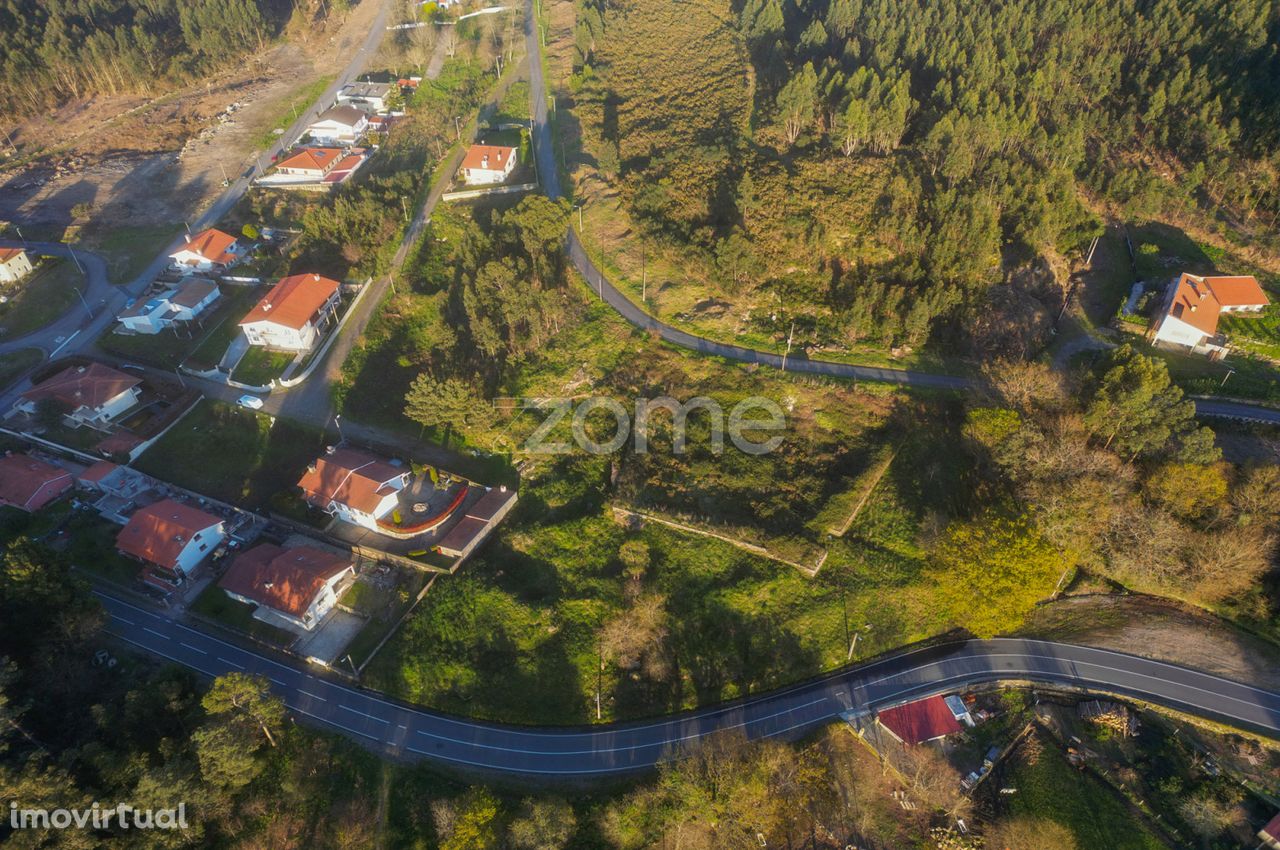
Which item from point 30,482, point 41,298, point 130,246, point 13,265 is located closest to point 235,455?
point 30,482

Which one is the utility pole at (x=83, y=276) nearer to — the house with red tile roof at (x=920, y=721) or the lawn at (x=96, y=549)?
the lawn at (x=96, y=549)

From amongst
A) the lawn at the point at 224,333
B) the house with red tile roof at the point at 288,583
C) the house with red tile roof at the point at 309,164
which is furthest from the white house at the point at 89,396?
the house with red tile roof at the point at 309,164

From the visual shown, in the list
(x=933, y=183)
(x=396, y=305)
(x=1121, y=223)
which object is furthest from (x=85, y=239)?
(x=1121, y=223)

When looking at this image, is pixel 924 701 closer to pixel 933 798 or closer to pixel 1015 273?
pixel 933 798

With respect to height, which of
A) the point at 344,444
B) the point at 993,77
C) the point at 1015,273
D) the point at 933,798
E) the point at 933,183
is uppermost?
the point at 993,77

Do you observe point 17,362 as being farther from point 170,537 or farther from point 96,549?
point 170,537

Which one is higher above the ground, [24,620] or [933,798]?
[24,620]
